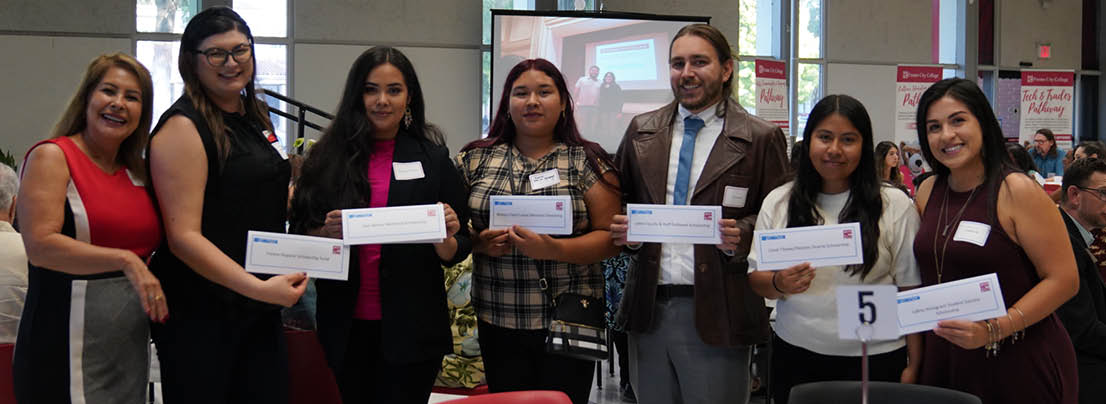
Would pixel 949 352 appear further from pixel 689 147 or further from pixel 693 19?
pixel 693 19

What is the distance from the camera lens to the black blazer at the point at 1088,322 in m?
2.88

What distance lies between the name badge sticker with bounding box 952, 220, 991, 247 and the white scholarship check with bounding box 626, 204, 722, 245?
0.61 metres

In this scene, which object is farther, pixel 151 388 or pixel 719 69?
pixel 151 388

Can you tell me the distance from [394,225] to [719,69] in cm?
109

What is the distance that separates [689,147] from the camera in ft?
8.05

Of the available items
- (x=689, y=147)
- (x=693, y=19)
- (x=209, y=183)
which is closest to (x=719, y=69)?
(x=689, y=147)

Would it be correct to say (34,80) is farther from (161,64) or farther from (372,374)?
(372,374)

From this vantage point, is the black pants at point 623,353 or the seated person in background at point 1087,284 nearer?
the seated person in background at point 1087,284

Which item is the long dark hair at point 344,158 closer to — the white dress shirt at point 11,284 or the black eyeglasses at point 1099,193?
the white dress shirt at point 11,284

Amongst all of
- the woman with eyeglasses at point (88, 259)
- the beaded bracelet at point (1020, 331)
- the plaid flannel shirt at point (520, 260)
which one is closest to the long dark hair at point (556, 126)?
the plaid flannel shirt at point (520, 260)

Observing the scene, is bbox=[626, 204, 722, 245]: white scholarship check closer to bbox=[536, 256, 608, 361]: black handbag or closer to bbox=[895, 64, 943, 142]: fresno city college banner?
bbox=[536, 256, 608, 361]: black handbag

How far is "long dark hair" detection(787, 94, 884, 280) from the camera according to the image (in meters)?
2.18

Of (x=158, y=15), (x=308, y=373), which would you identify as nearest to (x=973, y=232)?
(x=308, y=373)

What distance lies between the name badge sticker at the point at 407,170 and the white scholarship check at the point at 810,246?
3.22 feet
